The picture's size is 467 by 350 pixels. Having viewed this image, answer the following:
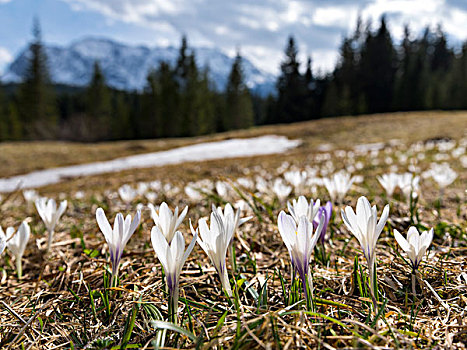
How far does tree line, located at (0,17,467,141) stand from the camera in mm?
45500

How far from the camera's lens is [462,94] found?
43625 mm

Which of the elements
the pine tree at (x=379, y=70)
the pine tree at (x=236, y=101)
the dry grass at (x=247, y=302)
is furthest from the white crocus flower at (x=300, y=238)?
the pine tree at (x=379, y=70)

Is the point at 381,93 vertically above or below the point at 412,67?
below

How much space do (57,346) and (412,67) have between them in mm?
55532

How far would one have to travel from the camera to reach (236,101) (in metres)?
50.4

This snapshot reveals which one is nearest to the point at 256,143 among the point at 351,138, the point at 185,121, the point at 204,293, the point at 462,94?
the point at 351,138

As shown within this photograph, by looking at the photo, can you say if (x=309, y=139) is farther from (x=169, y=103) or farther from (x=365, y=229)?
(x=169, y=103)

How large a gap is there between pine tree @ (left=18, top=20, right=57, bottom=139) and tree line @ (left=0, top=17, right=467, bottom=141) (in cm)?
12

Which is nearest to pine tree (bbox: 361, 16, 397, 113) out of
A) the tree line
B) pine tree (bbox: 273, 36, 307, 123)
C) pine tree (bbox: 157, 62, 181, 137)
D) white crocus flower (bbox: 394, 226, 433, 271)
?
the tree line

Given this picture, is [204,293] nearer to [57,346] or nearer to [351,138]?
[57,346]

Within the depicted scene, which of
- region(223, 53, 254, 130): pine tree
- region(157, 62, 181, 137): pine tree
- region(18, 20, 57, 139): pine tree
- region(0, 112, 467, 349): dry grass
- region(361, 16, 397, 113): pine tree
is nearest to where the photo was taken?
region(0, 112, 467, 349): dry grass

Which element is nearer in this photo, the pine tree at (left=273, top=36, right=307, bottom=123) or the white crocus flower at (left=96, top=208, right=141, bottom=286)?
the white crocus flower at (left=96, top=208, right=141, bottom=286)

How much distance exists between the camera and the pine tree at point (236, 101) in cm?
5044

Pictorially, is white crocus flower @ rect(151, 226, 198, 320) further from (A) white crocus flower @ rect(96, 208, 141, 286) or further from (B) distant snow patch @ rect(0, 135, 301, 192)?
(B) distant snow patch @ rect(0, 135, 301, 192)
